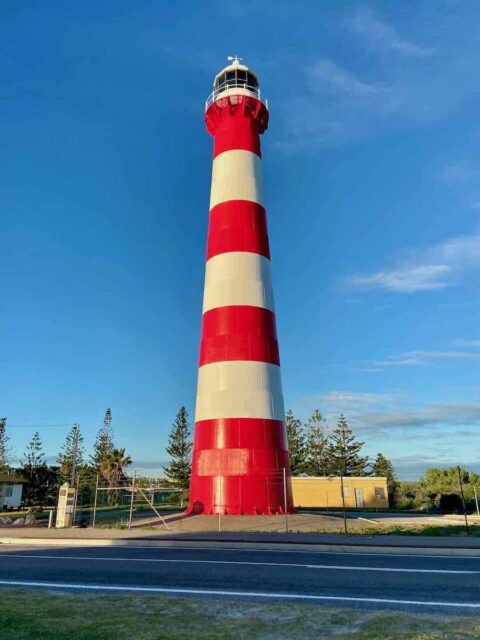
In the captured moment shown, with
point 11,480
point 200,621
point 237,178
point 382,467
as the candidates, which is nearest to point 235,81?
point 237,178

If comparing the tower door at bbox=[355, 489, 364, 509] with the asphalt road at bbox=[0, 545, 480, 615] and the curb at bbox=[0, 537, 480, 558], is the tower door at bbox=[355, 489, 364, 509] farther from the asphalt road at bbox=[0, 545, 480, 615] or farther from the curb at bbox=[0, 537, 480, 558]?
the asphalt road at bbox=[0, 545, 480, 615]

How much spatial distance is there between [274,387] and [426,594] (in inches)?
584

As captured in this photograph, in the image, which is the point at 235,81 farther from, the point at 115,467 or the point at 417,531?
the point at 115,467

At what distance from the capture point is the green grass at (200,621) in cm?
590

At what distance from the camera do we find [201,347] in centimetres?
2453

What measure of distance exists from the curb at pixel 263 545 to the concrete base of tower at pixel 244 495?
5149mm

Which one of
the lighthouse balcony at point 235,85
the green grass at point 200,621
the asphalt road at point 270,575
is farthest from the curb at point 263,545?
the lighthouse balcony at point 235,85

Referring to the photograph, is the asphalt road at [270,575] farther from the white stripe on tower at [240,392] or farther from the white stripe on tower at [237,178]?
the white stripe on tower at [237,178]

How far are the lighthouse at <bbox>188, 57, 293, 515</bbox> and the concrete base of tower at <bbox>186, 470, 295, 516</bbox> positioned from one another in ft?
0.14

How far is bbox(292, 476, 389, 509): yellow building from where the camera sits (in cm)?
3812

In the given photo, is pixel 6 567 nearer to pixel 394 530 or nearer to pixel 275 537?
pixel 275 537

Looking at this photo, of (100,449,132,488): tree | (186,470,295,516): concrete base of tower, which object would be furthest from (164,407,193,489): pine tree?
(186,470,295,516): concrete base of tower

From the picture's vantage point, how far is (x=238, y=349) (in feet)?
75.4

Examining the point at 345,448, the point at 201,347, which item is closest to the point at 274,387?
the point at 201,347
